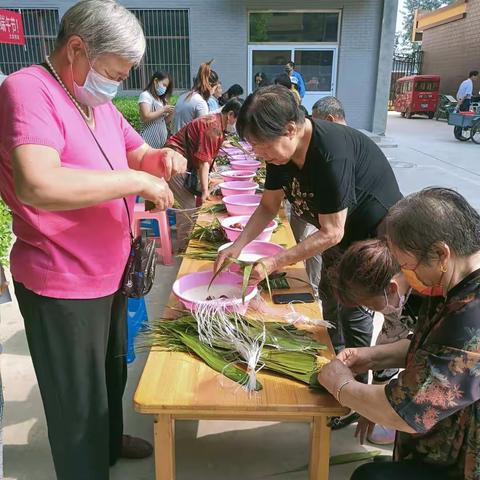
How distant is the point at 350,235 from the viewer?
6.64 ft

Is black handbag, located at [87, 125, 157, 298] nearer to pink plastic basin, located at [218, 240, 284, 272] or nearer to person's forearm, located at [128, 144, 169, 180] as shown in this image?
person's forearm, located at [128, 144, 169, 180]

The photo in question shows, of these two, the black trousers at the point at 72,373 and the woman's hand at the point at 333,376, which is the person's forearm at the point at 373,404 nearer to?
the woman's hand at the point at 333,376

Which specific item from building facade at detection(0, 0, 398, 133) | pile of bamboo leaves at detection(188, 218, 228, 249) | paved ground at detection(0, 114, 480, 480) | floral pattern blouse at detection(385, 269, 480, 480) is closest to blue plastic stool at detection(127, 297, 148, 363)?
paved ground at detection(0, 114, 480, 480)

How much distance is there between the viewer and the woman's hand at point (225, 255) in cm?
176

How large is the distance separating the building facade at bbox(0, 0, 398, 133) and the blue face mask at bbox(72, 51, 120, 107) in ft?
32.8

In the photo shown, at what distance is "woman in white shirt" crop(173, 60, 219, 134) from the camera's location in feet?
15.6

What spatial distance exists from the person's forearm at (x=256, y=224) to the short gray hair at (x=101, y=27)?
3.04 feet

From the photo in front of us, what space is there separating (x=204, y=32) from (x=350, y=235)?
9.76 meters

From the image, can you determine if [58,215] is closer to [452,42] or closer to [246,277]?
[246,277]

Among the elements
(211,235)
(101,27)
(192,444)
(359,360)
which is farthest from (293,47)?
(359,360)

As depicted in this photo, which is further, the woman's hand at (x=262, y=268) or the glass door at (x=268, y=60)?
the glass door at (x=268, y=60)

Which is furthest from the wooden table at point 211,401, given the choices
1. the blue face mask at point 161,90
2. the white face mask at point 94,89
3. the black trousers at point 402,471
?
the blue face mask at point 161,90

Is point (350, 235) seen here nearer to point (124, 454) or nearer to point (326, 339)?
point (326, 339)

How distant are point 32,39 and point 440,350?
39.3 feet
